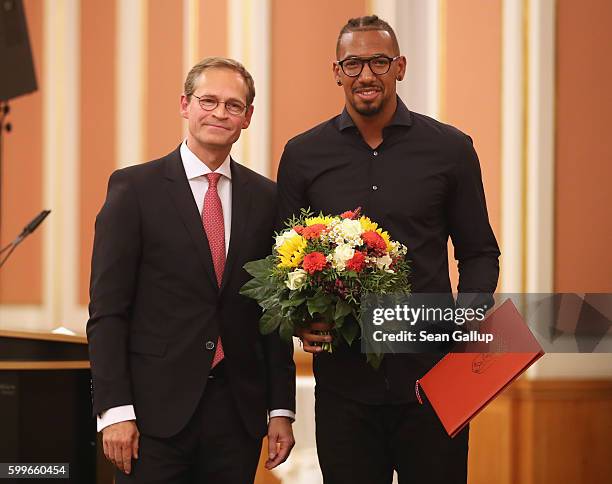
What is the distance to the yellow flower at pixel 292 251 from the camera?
7.38 ft

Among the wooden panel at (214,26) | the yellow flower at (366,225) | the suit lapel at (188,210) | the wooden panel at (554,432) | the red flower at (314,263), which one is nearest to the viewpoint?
the red flower at (314,263)

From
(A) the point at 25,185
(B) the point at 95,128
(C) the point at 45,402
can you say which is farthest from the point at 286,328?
(A) the point at 25,185

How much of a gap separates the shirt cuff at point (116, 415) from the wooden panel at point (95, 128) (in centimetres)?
261

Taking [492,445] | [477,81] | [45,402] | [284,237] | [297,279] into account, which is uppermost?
[477,81]

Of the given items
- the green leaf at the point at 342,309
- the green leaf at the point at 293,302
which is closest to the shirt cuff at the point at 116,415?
the green leaf at the point at 293,302

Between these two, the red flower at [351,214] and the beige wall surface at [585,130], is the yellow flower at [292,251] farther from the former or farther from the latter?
the beige wall surface at [585,130]

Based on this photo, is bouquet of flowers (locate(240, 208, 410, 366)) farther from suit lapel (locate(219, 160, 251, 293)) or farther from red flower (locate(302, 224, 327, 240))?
suit lapel (locate(219, 160, 251, 293))

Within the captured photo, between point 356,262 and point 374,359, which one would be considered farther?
point 374,359

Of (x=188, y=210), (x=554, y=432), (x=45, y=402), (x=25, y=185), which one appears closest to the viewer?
(x=188, y=210)

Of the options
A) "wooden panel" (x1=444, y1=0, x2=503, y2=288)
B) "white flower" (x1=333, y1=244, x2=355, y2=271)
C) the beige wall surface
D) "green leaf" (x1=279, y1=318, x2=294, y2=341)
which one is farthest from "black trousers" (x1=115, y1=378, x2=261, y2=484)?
the beige wall surface

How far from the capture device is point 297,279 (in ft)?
7.26

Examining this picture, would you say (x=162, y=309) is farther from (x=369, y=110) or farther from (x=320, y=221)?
(x=369, y=110)

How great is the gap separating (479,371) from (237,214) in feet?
2.59

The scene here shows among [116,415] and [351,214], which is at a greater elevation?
[351,214]
